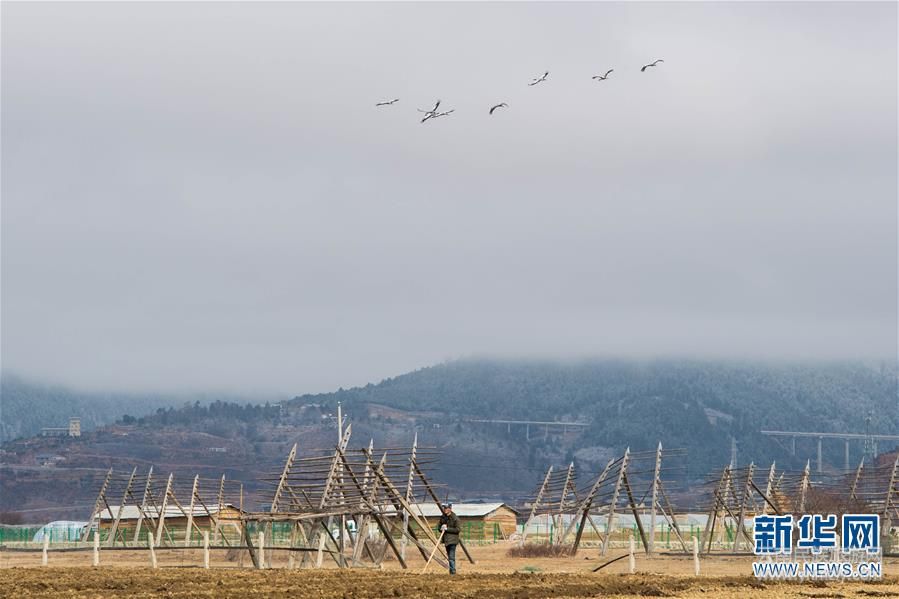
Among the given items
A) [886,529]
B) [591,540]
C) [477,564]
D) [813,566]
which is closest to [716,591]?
[813,566]

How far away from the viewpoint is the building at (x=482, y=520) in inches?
3583

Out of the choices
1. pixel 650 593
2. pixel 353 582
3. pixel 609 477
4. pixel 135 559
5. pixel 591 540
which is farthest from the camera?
pixel 591 540

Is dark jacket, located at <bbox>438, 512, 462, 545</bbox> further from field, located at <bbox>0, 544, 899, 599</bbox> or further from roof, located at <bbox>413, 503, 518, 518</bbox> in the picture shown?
roof, located at <bbox>413, 503, 518, 518</bbox>

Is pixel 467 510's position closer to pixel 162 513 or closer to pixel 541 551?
pixel 162 513

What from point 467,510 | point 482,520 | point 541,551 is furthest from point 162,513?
point 467,510

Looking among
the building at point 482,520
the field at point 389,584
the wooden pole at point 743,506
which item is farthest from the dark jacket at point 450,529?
the building at point 482,520

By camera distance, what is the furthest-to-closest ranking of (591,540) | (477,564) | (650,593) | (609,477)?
1. (591,540)
2. (609,477)
3. (477,564)
4. (650,593)

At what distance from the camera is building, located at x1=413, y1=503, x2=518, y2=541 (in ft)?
299

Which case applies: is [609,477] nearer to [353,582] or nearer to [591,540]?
[591,540]

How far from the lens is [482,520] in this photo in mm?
100375

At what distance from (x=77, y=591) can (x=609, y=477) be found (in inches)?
1379

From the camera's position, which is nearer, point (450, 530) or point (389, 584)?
point (389, 584)

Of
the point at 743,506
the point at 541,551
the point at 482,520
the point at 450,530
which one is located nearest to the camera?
the point at 450,530

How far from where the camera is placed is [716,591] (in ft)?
127
